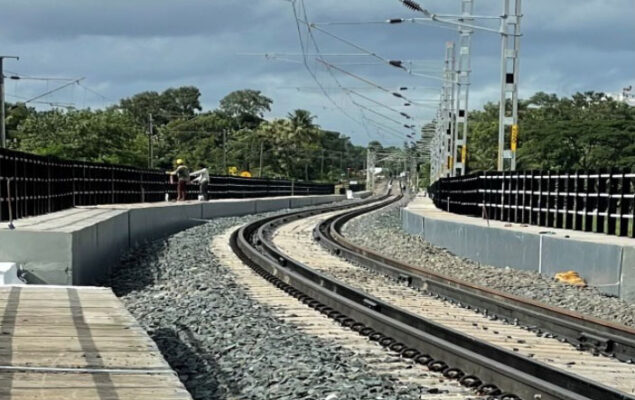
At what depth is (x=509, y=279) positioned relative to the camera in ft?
52.7

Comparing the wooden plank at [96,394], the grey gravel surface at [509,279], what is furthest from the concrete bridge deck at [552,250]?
the wooden plank at [96,394]

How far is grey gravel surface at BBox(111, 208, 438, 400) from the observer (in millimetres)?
7141

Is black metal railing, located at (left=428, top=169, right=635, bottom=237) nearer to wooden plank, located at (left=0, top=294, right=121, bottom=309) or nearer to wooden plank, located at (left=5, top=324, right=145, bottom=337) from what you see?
wooden plank, located at (left=0, top=294, right=121, bottom=309)

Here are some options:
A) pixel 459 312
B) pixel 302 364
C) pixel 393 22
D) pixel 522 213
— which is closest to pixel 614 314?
pixel 459 312

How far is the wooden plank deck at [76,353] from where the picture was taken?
17.9 feet

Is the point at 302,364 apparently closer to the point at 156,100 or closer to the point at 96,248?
the point at 96,248

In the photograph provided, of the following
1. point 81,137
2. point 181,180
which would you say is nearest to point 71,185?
point 181,180

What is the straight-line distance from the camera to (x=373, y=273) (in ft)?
57.5

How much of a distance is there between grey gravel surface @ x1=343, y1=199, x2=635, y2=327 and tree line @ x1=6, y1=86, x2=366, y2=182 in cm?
4734

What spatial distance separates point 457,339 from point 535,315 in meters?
2.25

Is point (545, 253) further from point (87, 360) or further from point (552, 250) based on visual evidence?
point (87, 360)

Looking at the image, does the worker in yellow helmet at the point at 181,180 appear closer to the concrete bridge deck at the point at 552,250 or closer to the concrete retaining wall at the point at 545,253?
the concrete retaining wall at the point at 545,253

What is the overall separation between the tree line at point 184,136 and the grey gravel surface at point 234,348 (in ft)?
186

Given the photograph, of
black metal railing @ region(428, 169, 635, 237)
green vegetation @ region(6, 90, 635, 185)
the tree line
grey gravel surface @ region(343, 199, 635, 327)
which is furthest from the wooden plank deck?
the tree line
